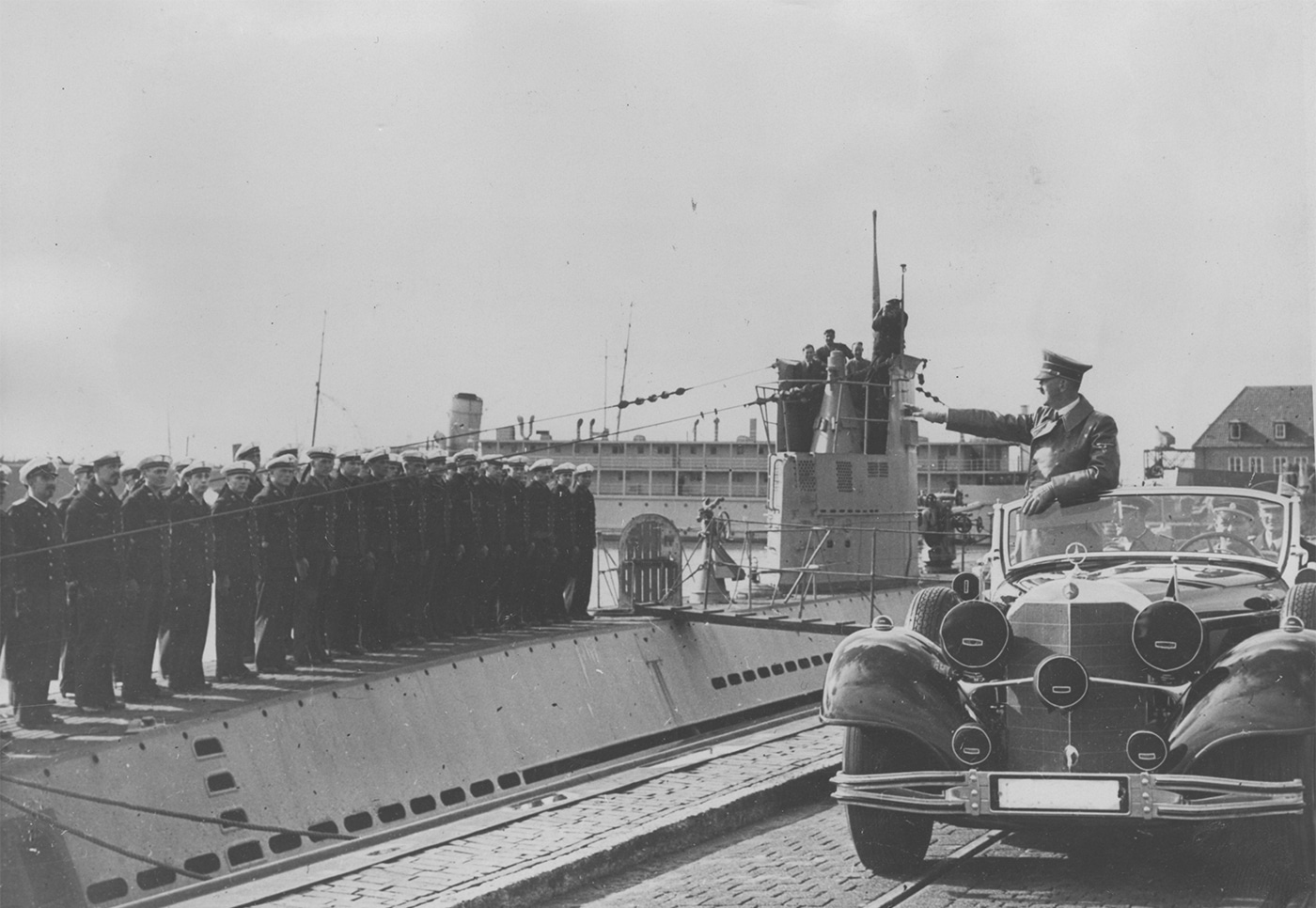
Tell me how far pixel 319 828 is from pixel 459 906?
11.0 feet

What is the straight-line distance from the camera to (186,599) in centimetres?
924

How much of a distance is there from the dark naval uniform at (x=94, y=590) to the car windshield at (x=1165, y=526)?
6.02 metres

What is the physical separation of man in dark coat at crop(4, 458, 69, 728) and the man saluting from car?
18.9ft

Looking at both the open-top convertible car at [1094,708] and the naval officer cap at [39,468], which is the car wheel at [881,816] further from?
the naval officer cap at [39,468]

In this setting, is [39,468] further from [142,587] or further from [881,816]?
[881,816]

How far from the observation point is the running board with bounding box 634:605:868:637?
1282 centimetres

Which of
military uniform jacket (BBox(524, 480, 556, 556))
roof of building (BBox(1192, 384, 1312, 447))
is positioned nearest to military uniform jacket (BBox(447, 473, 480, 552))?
military uniform jacket (BBox(524, 480, 556, 556))

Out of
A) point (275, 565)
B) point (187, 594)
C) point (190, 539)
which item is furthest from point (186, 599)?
point (275, 565)

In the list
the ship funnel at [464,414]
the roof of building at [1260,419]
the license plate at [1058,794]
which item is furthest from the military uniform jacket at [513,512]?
the roof of building at [1260,419]

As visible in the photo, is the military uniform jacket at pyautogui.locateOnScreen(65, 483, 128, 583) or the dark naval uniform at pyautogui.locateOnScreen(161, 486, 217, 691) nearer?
the military uniform jacket at pyautogui.locateOnScreen(65, 483, 128, 583)

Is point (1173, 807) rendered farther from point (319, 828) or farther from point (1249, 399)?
point (1249, 399)

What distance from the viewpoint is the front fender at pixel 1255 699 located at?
555 cm

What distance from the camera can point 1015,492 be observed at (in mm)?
58438

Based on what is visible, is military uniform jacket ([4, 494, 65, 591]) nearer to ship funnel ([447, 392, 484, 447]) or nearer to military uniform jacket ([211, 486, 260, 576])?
military uniform jacket ([211, 486, 260, 576])
